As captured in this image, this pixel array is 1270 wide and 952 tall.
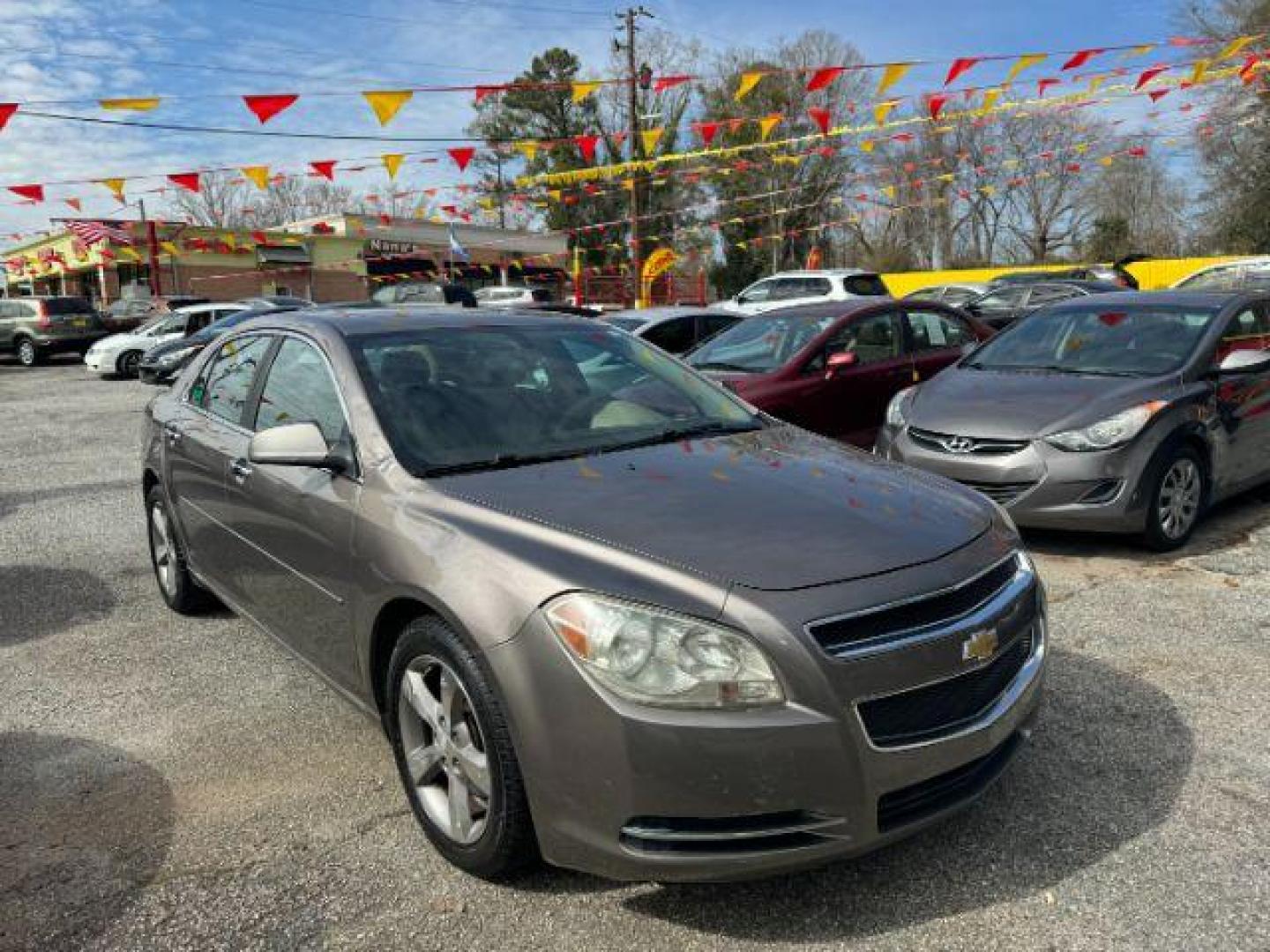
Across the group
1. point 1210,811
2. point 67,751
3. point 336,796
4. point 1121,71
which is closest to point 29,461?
point 67,751

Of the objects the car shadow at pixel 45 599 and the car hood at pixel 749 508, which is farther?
the car shadow at pixel 45 599

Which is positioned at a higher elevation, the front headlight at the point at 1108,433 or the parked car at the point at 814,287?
the parked car at the point at 814,287

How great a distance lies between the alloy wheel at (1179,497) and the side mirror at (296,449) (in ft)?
14.9

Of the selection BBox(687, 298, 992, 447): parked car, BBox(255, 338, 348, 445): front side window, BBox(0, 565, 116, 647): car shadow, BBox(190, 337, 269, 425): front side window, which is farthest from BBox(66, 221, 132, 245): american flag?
BBox(255, 338, 348, 445): front side window

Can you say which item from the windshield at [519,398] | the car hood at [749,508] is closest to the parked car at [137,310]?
the windshield at [519,398]

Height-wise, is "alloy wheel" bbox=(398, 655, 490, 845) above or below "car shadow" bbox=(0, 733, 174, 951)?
above

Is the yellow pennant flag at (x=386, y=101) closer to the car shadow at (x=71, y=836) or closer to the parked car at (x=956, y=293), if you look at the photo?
the car shadow at (x=71, y=836)

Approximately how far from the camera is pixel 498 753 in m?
2.39

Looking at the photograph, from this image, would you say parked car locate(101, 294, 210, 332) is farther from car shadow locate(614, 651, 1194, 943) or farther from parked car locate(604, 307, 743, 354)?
car shadow locate(614, 651, 1194, 943)

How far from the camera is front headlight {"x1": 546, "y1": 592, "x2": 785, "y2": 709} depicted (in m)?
2.19

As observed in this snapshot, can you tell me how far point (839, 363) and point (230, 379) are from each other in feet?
15.4

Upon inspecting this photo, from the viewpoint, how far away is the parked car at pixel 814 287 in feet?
59.8

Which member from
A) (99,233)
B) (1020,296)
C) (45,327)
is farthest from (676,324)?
(99,233)

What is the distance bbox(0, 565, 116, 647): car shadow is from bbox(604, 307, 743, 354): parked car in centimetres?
599
